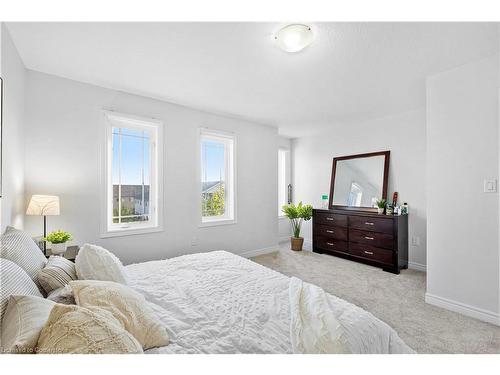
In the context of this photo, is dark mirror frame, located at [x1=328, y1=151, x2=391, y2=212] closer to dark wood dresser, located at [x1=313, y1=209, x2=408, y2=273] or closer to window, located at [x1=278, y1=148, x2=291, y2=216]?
dark wood dresser, located at [x1=313, y1=209, x2=408, y2=273]

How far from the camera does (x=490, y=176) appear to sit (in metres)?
2.24

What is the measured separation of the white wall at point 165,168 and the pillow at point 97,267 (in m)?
1.52

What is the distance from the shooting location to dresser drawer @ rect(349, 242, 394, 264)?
369 cm

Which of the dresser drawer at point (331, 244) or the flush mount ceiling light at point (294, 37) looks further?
the dresser drawer at point (331, 244)

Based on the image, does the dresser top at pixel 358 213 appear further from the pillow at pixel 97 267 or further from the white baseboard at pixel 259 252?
the pillow at pixel 97 267

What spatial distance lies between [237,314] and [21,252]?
1.26 metres

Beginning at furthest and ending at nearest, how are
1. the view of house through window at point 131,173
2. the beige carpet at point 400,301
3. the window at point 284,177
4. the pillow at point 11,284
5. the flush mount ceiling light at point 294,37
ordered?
1. the window at point 284,177
2. the view of house through window at point 131,173
3. the beige carpet at point 400,301
4. the flush mount ceiling light at point 294,37
5. the pillow at point 11,284

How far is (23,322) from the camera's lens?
847mm

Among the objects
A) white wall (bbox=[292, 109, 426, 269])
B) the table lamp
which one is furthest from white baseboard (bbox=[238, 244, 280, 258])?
the table lamp

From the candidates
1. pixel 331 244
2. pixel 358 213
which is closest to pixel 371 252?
pixel 358 213

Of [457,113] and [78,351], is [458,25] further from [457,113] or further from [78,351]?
[78,351]

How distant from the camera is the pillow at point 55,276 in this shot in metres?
1.34

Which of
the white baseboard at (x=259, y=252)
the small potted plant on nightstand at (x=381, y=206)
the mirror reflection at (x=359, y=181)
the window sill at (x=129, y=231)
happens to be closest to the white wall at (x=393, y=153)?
the mirror reflection at (x=359, y=181)
